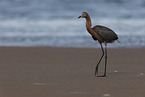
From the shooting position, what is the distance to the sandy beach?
5.67m

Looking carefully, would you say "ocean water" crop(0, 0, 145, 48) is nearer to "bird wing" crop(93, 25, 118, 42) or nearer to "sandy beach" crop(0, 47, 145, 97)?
"sandy beach" crop(0, 47, 145, 97)

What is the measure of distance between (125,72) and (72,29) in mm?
9640

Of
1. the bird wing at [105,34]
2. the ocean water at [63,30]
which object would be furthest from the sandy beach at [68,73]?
the ocean water at [63,30]

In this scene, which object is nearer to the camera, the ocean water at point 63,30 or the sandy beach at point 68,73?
the sandy beach at point 68,73

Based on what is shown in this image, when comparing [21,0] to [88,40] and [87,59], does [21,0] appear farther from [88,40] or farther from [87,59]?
[87,59]

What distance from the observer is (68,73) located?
7.29 meters

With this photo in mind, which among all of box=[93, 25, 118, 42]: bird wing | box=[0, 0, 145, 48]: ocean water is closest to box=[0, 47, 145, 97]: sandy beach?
box=[93, 25, 118, 42]: bird wing

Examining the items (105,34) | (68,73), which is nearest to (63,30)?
(68,73)

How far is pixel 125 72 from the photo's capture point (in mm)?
7445

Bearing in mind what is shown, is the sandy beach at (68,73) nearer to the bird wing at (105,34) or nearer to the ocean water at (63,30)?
the bird wing at (105,34)

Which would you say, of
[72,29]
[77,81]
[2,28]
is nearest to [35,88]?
[77,81]

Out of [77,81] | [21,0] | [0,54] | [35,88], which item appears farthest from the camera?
[21,0]

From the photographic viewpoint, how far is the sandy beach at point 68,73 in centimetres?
567

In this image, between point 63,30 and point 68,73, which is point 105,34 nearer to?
point 68,73
